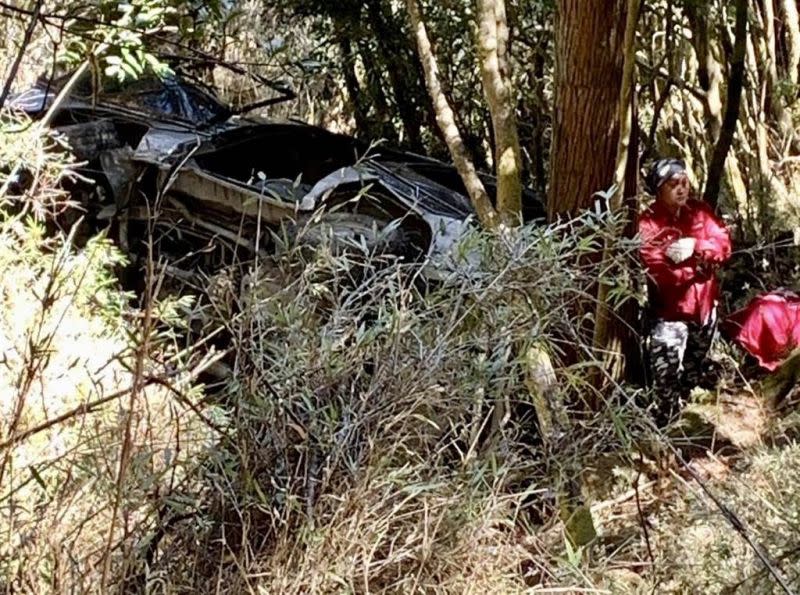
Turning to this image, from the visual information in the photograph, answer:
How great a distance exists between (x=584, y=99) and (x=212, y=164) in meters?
3.31

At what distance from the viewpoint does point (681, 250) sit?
4723 millimetres

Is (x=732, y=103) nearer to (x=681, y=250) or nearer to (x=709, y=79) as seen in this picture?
(x=709, y=79)

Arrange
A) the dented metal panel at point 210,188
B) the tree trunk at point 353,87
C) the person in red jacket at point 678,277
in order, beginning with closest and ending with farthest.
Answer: the person in red jacket at point 678,277 < the dented metal panel at point 210,188 < the tree trunk at point 353,87

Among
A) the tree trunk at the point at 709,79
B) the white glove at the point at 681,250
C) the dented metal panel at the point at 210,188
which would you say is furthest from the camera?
the tree trunk at the point at 709,79

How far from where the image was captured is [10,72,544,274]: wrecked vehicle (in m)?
5.45

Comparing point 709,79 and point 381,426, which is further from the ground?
point 709,79

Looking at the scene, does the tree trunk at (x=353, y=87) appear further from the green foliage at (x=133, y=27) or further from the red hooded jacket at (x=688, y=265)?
the green foliage at (x=133, y=27)

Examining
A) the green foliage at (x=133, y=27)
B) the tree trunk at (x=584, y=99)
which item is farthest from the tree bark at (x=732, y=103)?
the green foliage at (x=133, y=27)

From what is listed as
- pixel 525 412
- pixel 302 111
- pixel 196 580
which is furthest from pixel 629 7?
pixel 302 111

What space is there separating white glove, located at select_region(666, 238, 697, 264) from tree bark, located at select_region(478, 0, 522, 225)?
966mm

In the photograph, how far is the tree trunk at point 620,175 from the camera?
3.94 metres

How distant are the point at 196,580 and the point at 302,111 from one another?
10.1 metres

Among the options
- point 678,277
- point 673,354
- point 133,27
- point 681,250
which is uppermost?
point 133,27

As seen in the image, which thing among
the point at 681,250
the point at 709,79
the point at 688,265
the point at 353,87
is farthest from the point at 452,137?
the point at 353,87
